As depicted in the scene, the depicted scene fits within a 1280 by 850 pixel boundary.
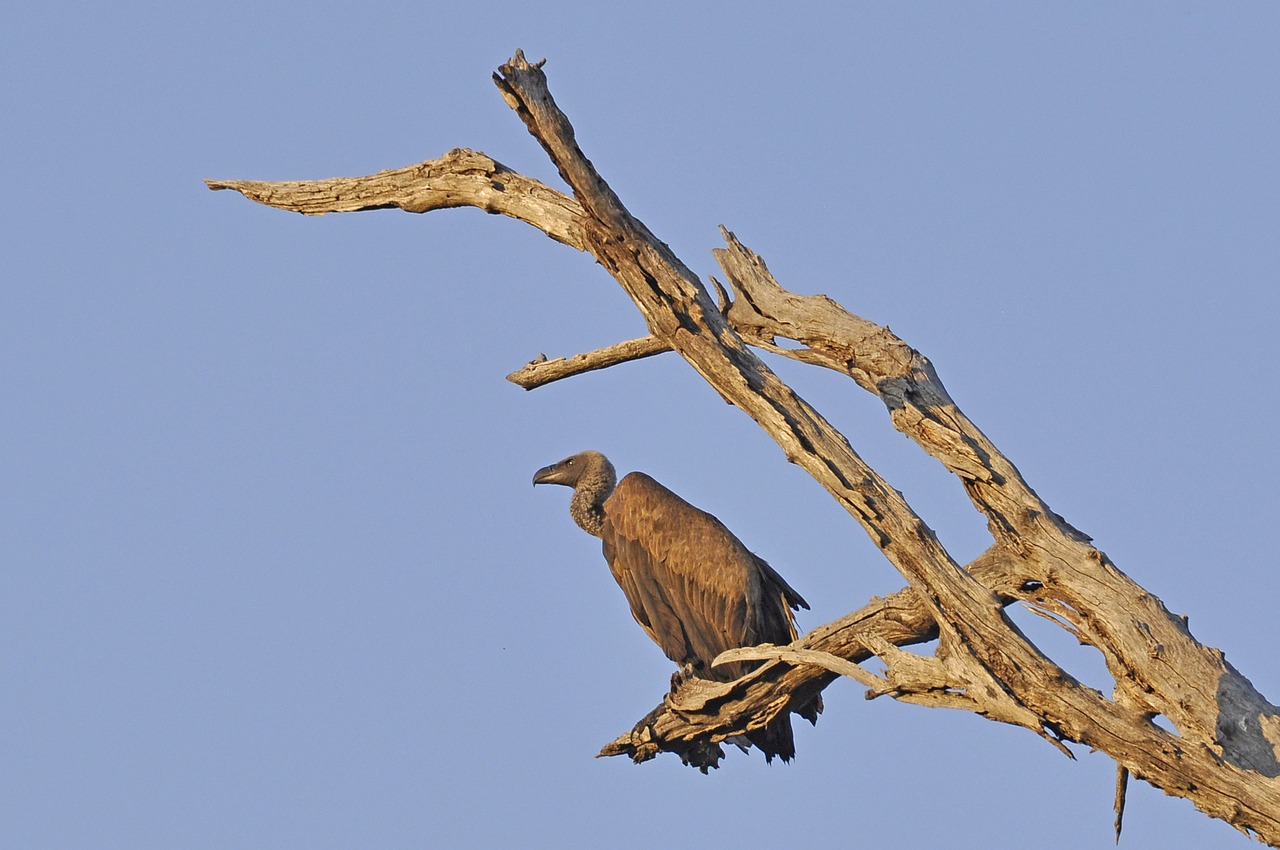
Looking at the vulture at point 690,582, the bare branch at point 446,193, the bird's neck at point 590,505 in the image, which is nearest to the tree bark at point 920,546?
the bare branch at point 446,193

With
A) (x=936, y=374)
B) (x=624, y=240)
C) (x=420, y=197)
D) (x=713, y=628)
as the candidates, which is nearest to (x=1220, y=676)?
(x=936, y=374)

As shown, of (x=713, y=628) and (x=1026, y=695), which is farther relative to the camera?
(x=713, y=628)

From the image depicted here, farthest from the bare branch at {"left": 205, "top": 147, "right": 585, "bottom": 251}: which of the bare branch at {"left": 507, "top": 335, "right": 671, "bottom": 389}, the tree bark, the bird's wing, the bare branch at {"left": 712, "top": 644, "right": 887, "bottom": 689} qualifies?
the bird's wing

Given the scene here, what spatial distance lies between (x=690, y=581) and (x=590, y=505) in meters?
1.34

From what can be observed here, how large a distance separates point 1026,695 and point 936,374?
51.4 inches

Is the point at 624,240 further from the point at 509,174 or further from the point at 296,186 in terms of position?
the point at 296,186

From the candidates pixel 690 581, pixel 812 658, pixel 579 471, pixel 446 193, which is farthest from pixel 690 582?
pixel 446 193

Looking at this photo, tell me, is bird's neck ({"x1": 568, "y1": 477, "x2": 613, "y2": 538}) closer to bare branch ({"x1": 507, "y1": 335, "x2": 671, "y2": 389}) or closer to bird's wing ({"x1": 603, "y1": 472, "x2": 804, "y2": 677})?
bird's wing ({"x1": 603, "y1": 472, "x2": 804, "y2": 677})

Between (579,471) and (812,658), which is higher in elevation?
(579,471)

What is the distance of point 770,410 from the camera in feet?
18.6

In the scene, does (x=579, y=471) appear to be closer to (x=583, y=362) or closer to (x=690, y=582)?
(x=690, y=582)

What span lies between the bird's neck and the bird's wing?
72cm

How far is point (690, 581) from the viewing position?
8109mm

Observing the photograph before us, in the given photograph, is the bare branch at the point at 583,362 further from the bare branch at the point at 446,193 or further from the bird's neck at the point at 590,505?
the bird's neck at the point at 590,505
